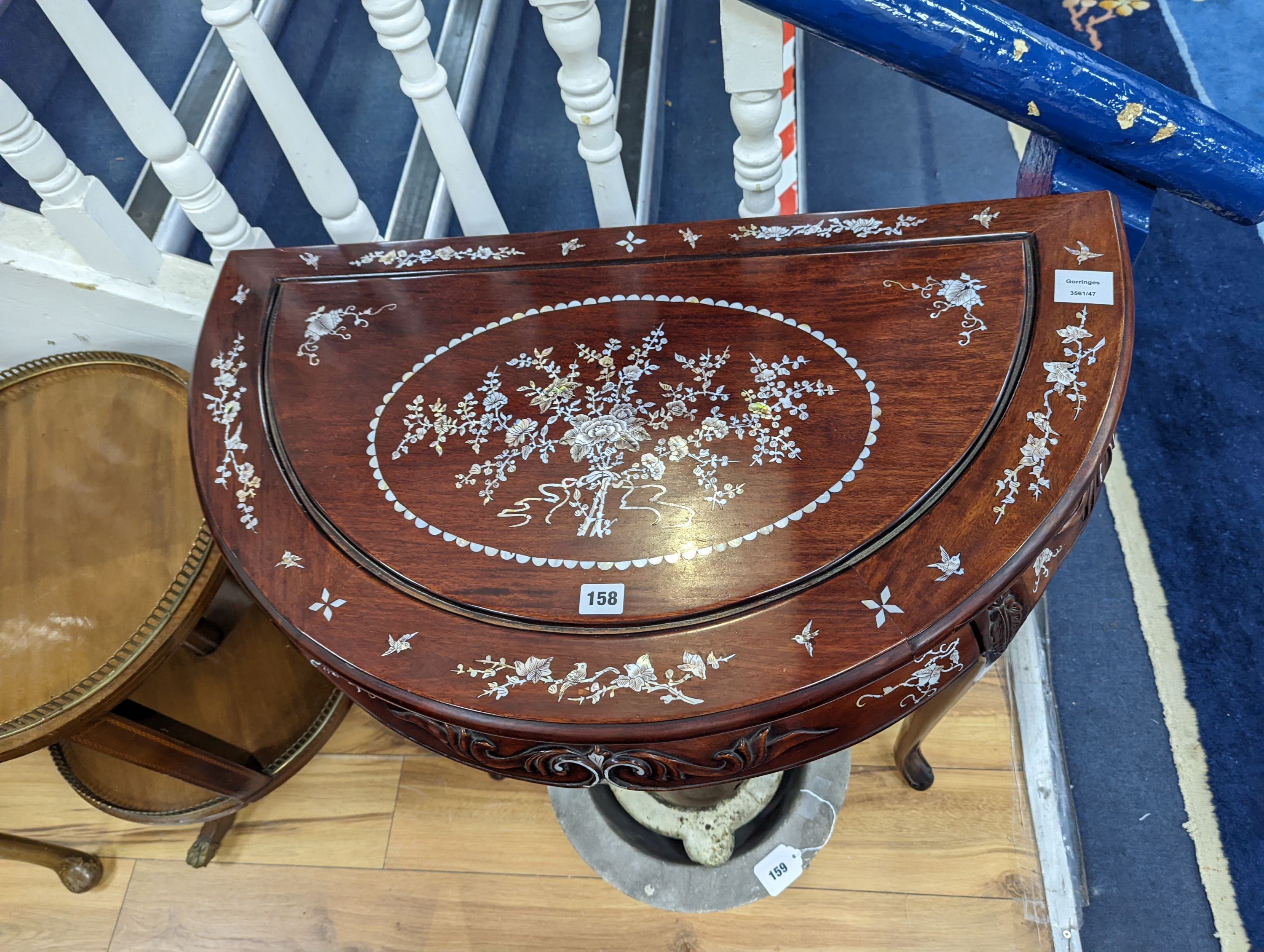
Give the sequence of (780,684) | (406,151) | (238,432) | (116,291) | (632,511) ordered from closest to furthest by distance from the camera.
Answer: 1. (780,684)
2. (632,511)
3. (238,432)
4. (116,291)
5. (406,151)

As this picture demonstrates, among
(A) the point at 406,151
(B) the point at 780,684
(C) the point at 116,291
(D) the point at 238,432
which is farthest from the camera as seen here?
(A) the point at 406,151

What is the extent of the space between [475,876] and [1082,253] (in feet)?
3.80

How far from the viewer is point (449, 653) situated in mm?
686

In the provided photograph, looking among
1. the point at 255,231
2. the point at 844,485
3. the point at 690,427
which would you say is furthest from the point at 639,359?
the point at 255,231

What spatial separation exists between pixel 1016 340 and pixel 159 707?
127cm

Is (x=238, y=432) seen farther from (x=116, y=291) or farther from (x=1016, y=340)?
(x=1016, y=340)

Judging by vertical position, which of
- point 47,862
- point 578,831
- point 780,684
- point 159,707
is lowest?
point 578,831

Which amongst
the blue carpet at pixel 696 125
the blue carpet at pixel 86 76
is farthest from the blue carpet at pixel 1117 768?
the blue carpet at pixel 86 76

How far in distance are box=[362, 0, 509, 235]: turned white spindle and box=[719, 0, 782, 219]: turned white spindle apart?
34 centimetres

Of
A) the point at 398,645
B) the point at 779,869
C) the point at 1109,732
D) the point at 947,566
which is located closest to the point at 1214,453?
the point at 1109,732

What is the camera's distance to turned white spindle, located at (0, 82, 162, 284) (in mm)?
1005

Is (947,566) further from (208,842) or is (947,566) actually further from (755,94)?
(208,842)

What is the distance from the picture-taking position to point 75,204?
42.7 inches

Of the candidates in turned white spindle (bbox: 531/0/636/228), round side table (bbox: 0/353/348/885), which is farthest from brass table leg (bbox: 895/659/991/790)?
round side table (bbox: 0/353/348/885)
